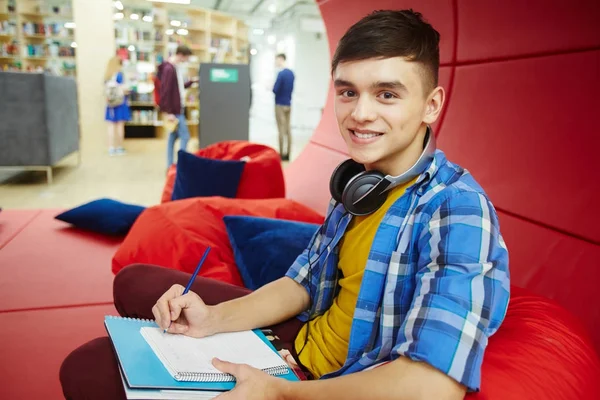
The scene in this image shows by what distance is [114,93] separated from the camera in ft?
25.9

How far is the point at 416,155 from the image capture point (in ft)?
3.43

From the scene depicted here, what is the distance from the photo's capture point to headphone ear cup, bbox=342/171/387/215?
1.01 metres

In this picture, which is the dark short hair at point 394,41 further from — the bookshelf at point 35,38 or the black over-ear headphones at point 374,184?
the bookshelf at point 35,38

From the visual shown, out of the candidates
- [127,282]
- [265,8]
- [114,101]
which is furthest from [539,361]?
[265,8]

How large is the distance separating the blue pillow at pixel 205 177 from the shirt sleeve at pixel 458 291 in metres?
2.04

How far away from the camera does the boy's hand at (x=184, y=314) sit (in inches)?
42.0

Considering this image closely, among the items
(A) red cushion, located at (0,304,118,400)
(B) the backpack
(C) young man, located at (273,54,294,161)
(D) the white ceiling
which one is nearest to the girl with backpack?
(B) the backpack

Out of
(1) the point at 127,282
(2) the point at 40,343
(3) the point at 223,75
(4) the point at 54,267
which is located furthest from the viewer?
(3) the point at 223,75

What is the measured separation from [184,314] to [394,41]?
2.40ft

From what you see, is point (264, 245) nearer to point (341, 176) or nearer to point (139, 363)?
point (341, 176)

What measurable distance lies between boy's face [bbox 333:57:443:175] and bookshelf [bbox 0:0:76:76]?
986 cm

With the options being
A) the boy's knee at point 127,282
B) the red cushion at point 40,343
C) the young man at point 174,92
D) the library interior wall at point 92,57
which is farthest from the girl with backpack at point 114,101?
the boy's knee at point 127,282

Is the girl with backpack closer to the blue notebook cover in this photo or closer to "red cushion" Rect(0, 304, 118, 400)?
"red cushion" Rect(0, 304, 118, 400)

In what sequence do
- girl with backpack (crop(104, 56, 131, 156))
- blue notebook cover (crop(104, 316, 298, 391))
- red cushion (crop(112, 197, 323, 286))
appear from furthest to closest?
girl with backpack (crop(104, 56, 131, 156)) < red cushion (crop(112, 197, 323, 286)) < blue notebook cover (crop(104, 316, 298, 391))
